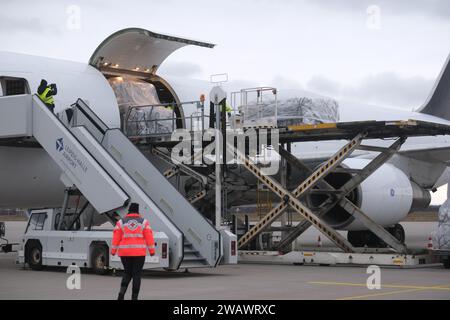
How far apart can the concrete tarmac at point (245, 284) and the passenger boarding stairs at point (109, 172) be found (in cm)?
58

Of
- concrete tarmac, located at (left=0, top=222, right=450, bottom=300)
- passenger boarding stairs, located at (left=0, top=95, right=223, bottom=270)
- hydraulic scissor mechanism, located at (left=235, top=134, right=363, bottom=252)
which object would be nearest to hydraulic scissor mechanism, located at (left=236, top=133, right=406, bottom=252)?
hydraulic scissor mechanism, located at (left=235, top=134, right=363, bottom=252)

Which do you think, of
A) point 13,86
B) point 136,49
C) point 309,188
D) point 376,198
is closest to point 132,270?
point 13,86

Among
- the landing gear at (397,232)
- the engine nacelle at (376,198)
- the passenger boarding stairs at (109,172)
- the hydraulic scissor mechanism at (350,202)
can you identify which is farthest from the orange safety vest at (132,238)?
the landing gear at (397,232)

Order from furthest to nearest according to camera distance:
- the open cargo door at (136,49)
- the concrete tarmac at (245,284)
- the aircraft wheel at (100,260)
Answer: the open cargo door at (136,49) → the aircraft wheel at (100,260) → the concrete tarmac at (245,284)

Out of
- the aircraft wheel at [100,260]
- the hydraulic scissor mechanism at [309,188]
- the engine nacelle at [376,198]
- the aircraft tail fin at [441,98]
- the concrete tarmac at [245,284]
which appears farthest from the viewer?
the aircraft tail fin at [441,98]

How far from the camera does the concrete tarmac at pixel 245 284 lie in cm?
1050

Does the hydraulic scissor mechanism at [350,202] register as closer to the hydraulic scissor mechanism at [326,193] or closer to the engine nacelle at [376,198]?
the hydraulic scissor mechanism at [326,193]

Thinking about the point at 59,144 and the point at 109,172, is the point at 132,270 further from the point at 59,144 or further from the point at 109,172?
the point at 59,144

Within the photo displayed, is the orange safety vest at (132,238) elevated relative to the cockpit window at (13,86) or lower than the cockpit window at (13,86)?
lower

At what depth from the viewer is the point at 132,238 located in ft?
31.2

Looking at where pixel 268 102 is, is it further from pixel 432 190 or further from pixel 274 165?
pixel 432 190

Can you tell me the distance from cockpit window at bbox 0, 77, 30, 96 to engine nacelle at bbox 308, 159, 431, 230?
6507mm

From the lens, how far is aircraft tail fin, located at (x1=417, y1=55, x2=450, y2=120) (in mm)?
25562

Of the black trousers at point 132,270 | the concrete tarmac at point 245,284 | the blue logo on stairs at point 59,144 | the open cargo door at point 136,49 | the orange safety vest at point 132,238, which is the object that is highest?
the open cargo door at point 136,49
